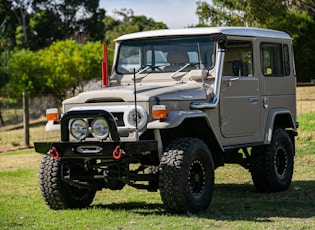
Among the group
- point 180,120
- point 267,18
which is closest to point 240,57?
point 180,120

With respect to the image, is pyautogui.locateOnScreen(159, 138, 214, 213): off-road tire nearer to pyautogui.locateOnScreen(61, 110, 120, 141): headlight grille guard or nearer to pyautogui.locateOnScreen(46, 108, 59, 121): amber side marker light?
pyautogui.locateOnScreen(61, 110, 120, 141): headlight grille guard

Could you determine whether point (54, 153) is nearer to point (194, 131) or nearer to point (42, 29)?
point (194, 131)

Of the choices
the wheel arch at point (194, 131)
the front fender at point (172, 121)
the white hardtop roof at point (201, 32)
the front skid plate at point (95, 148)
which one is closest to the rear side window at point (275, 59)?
the white hardtop roof at point (201, 32)

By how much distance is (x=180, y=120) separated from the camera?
29.7ft

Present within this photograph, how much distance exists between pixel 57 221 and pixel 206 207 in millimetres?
1758

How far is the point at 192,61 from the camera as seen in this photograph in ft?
34.4

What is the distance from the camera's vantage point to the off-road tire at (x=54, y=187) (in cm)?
970

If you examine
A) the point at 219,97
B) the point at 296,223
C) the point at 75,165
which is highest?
the point at 219,97

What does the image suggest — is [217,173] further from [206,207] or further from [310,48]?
[310,48]

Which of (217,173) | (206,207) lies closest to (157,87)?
(206,207)

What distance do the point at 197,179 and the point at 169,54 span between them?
197cm

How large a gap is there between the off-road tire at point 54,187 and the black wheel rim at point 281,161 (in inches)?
126

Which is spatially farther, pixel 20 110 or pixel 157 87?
pixel 20 110

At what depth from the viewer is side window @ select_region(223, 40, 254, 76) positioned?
35.3 feet
